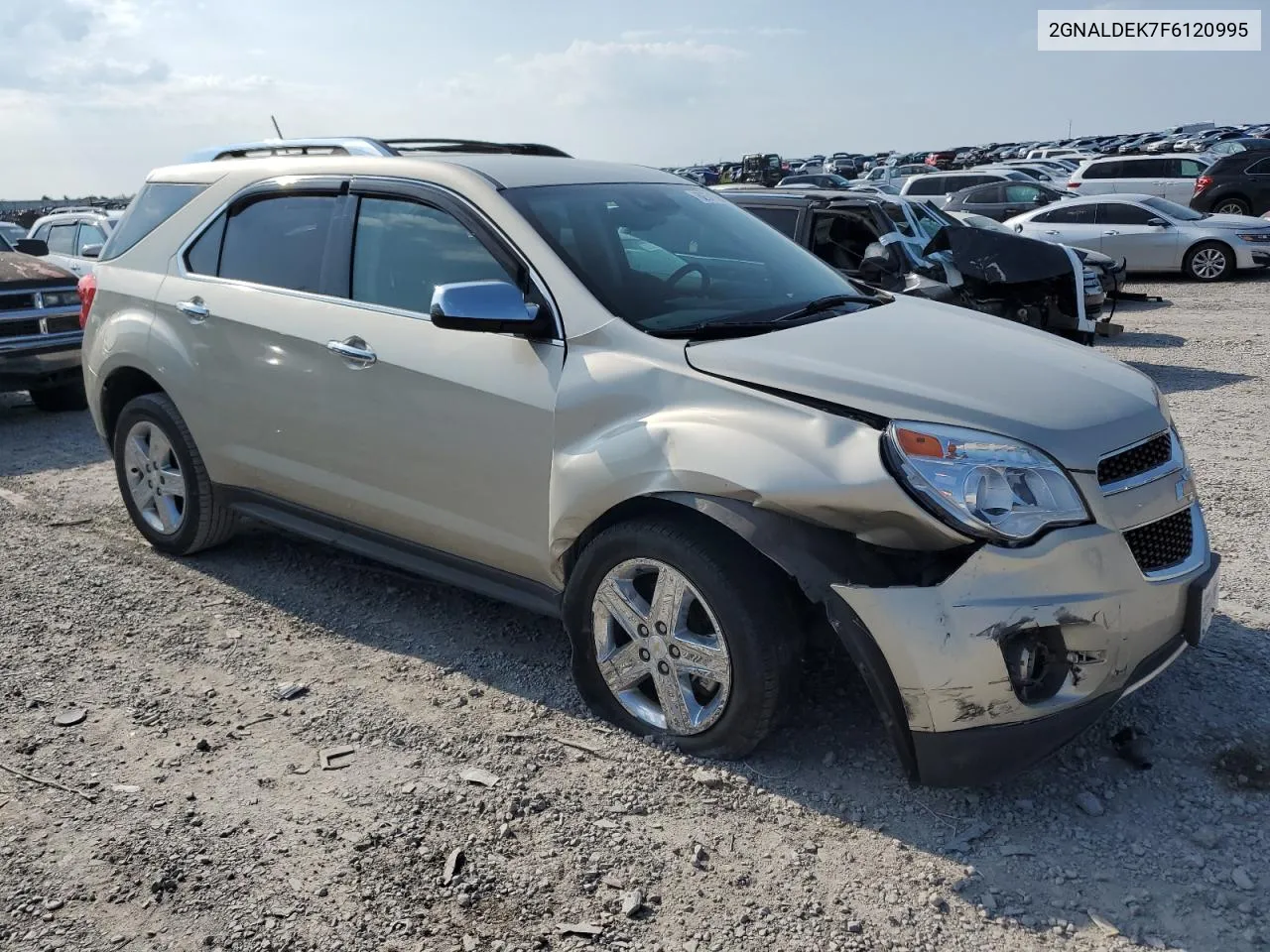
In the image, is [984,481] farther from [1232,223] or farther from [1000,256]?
[1232,223]

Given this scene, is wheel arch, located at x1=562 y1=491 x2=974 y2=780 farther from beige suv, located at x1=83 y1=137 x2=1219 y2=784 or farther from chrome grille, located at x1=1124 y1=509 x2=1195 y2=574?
chrome grille, located at x1=1124 y1=509 x2=1195 y2=574

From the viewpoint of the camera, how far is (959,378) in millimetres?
3184

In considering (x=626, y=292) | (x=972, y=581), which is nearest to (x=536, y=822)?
(x=972, y=581)

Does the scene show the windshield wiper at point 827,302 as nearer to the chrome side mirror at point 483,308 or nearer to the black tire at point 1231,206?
the chrome side mirror at point 483,308

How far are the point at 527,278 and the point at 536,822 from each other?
172 centimetres

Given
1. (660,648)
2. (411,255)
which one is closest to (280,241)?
(411,255)

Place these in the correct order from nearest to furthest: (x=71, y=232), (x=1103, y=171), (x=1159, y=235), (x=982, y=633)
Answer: (x=982, y=633), (x=71, y=232), (x=1159, y=235), (x=1103, y=171)

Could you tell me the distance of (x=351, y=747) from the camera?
11.7 ft

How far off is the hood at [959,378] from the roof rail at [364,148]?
1851mm

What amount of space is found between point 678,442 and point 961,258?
680 centimetres

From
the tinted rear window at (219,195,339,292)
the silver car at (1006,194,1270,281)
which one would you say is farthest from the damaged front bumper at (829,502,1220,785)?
the silver car at (1006,194,1270,281)

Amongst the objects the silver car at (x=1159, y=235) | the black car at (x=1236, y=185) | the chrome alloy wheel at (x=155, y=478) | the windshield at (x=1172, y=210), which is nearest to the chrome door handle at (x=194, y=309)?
the chrome alloy wheel at (x=155, y=478)

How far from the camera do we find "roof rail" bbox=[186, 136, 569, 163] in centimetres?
446

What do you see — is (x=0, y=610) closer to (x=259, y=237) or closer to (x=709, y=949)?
(x=259, y=237)
